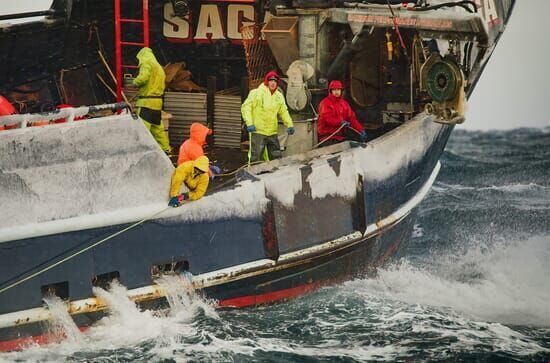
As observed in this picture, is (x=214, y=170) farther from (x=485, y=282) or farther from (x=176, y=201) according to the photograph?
(x=485, y=282)

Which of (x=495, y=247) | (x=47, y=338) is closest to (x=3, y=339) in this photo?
(x=47, y=338)

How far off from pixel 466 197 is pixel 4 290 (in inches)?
386

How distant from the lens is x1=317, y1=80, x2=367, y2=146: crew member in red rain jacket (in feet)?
38.5

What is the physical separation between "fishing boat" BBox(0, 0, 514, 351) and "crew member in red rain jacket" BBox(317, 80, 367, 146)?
7.9 inches

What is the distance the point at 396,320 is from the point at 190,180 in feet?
8.79

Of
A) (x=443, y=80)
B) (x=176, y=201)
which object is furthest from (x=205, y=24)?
(x=176, y=201)

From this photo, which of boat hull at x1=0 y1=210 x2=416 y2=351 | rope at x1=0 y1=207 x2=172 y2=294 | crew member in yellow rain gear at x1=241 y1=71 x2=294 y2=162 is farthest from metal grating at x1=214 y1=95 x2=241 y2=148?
rope at x1=0 y1=207 x2=172 y2=294

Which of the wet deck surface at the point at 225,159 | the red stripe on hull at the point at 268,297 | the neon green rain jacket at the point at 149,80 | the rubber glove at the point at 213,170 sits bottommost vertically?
the red stripe on hull at the point at 268,297

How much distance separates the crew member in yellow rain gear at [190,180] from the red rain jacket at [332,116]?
234 cm

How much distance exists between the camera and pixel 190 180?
32.4 ft

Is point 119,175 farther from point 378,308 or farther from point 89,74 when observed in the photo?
point 89,74

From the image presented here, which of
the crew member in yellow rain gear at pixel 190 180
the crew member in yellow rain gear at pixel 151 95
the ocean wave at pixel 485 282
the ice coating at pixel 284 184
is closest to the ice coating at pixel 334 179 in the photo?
the ice coating at pixel 284 184

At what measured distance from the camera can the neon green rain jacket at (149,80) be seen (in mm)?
11734

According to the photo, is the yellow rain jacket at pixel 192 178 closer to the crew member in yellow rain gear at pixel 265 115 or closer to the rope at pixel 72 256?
the rope at pixel 72 256
